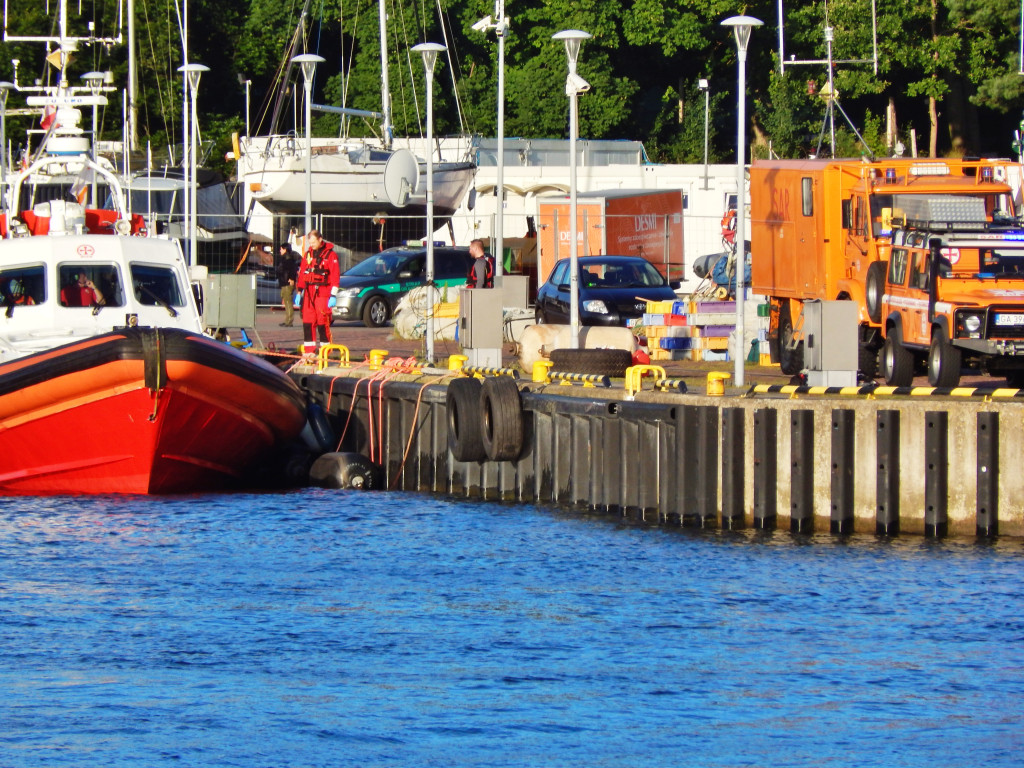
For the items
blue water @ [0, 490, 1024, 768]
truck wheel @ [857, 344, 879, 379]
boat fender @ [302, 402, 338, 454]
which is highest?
truck wheel @ [857, 344, 879, 379]

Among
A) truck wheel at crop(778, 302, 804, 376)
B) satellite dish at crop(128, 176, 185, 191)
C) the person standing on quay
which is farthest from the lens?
satellite dish at crop(128, 176, 185, 191)

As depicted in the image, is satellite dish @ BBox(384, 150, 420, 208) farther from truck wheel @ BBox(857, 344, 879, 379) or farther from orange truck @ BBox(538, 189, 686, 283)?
orange truck @ BBox(538, 189, 686, 283)

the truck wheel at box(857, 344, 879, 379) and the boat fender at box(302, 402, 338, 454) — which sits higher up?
the truck wheel at box(857, 344, 879, 379)

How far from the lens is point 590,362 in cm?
1862

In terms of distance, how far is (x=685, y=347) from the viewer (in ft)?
76.9

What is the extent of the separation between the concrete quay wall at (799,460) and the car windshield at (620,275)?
9867mm

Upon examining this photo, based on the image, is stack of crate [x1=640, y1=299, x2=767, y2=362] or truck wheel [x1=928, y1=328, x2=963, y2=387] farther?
stack of crate [x1=640, y1=299, x2=767, y2=362]

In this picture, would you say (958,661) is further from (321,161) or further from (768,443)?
(321,161)

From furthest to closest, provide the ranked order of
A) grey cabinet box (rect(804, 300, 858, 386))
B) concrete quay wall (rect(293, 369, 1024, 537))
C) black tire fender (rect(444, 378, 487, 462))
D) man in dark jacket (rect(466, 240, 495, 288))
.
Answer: man in dark jacket (rect(466, 240, 495, 288))
black tire fender (rect(444, 378, 487, 462))
grey cabinet box (rect(804, 300, 858, 386))
concrete quay wall (rect(293, 369, 1024, 537))

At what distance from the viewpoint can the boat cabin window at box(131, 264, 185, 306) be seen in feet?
61.2

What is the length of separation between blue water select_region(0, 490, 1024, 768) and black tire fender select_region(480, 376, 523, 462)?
34.8 inches

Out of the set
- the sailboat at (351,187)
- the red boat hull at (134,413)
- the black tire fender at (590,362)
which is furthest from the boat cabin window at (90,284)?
the sailboat at (351,187)

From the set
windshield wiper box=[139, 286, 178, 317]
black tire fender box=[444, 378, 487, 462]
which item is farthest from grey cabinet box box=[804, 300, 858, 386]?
windshield wiper box=[139, 286, 178, 317]

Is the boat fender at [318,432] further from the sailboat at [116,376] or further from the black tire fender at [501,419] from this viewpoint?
the black tire fender at [501,419]
